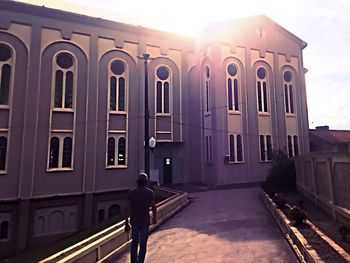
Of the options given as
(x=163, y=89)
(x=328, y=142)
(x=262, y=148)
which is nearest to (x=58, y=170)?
(x=163, y=89)

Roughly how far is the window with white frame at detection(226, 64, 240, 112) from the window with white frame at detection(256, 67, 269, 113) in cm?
202

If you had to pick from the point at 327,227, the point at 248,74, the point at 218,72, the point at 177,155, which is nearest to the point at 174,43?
the point at 218,72

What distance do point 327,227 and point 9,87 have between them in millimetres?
18309

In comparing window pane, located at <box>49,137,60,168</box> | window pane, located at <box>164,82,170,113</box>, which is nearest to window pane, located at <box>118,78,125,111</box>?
window pane, located at <box>164,82,170,113</box>

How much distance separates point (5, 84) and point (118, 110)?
7192 millimetres

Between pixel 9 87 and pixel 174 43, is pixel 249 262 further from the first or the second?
pixel 174 43

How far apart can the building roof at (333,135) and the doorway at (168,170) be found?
13872 mm

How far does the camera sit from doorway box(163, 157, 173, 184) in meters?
23.1

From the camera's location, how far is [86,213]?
1861cm

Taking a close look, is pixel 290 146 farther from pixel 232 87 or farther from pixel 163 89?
pixel 163 89

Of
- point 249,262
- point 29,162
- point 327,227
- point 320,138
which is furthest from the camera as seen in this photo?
point 320,138

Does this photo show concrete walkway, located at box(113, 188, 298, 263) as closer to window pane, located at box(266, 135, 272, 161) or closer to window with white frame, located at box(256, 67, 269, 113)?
window pane, located at box(266, 135, 272, 161)

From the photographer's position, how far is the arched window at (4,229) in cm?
1666

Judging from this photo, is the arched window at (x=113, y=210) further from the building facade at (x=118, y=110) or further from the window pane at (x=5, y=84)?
the window pane at (x=5, y=84)
